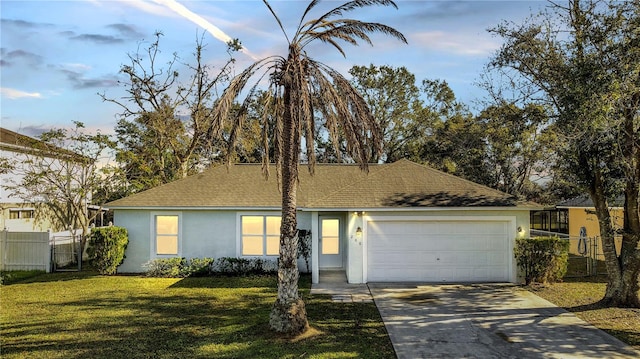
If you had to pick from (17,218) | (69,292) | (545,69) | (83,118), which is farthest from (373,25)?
(17,218)

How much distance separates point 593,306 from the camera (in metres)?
11.2

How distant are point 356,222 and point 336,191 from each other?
57.9 inches

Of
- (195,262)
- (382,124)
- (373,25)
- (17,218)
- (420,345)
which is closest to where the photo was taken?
(420,345)

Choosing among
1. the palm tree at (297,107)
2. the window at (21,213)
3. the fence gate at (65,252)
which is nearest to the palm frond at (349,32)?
the palm tree at (297,107)

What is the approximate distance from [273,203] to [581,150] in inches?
403

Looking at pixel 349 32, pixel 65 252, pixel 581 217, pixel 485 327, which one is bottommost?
pixel 485 327

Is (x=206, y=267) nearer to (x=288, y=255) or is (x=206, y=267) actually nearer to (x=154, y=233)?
(x=154, y=233)

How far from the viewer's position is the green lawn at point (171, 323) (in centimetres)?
814

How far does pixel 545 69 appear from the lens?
11516 millimetres

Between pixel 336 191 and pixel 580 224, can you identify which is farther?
pixel 580 224

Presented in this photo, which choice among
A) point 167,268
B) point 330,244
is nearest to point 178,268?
point 167,268

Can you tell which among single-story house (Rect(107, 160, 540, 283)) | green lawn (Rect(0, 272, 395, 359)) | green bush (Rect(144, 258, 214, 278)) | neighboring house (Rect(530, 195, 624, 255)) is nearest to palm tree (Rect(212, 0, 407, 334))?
green lawn (Rect(0, 272, 395, 359))

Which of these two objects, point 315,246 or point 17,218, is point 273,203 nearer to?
point 315,246

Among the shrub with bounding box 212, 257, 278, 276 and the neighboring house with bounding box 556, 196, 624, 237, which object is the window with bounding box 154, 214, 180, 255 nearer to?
the shrub with bounding box 212, 257, 278, 276
